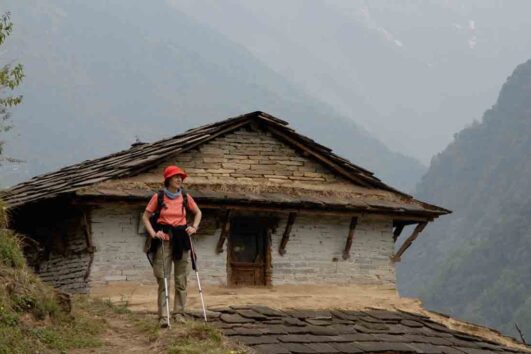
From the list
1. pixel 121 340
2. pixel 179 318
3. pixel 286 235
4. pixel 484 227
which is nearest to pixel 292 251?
pixel 286 235

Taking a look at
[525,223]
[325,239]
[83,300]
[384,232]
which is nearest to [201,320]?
[83,300]

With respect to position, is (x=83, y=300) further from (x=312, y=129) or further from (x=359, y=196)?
(x=312, y=129)

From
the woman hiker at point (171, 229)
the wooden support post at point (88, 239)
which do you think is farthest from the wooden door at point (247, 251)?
the woman hiker at point (171, 229)

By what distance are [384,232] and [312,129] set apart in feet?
488

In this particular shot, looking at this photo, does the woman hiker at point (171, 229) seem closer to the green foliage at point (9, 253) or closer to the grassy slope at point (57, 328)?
the grassy slope at point (57, 328)

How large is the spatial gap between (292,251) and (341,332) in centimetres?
299

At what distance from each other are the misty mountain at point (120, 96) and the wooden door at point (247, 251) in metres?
109

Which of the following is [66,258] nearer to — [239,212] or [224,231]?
[224,231]

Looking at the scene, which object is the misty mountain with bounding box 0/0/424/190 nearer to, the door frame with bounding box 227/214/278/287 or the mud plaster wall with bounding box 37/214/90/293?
the mud plaster wall with bounding box 37/214/90/293

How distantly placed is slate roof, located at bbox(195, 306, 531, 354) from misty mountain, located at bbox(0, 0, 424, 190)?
366 ft

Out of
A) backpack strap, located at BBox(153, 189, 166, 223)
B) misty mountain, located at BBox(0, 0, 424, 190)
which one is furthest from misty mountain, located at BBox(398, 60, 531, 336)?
backpack strap, located at BBox(153, 189, 166, 223)

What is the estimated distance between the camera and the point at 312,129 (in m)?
167

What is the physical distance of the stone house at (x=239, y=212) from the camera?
1602 cm

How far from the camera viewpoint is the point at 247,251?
1758 centimetres
